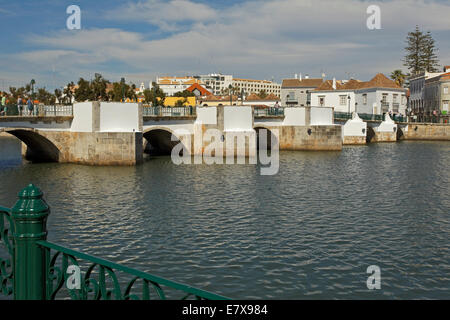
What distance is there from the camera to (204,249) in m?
14.6

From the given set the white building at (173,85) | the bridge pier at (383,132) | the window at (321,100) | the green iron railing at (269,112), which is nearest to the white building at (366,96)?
the window at (321,100)

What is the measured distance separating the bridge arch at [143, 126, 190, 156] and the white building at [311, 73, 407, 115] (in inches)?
1612

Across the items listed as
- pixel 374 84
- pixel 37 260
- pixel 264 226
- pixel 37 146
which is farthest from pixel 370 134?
pixel 37 260

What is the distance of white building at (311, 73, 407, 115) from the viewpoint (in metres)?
79.2

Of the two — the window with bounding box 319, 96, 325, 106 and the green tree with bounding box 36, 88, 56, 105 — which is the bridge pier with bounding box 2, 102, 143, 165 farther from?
the green tree with bounding box 36, 88, 56, 105

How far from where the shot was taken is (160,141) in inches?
1873

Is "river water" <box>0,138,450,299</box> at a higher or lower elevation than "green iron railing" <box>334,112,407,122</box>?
lower

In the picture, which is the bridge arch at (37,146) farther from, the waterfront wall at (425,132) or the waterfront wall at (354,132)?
the waterfront wall at (425,132)

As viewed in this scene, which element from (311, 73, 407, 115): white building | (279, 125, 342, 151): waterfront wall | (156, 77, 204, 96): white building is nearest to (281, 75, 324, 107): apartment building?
(311, 73, 407, 115): white building

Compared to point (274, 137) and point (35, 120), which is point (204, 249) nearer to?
point (35, 120)

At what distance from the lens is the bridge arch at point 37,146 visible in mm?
36250

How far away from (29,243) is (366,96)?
80.8 meters

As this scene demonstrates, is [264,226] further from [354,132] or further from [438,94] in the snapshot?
[438,94]

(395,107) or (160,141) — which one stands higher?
(395,107)
